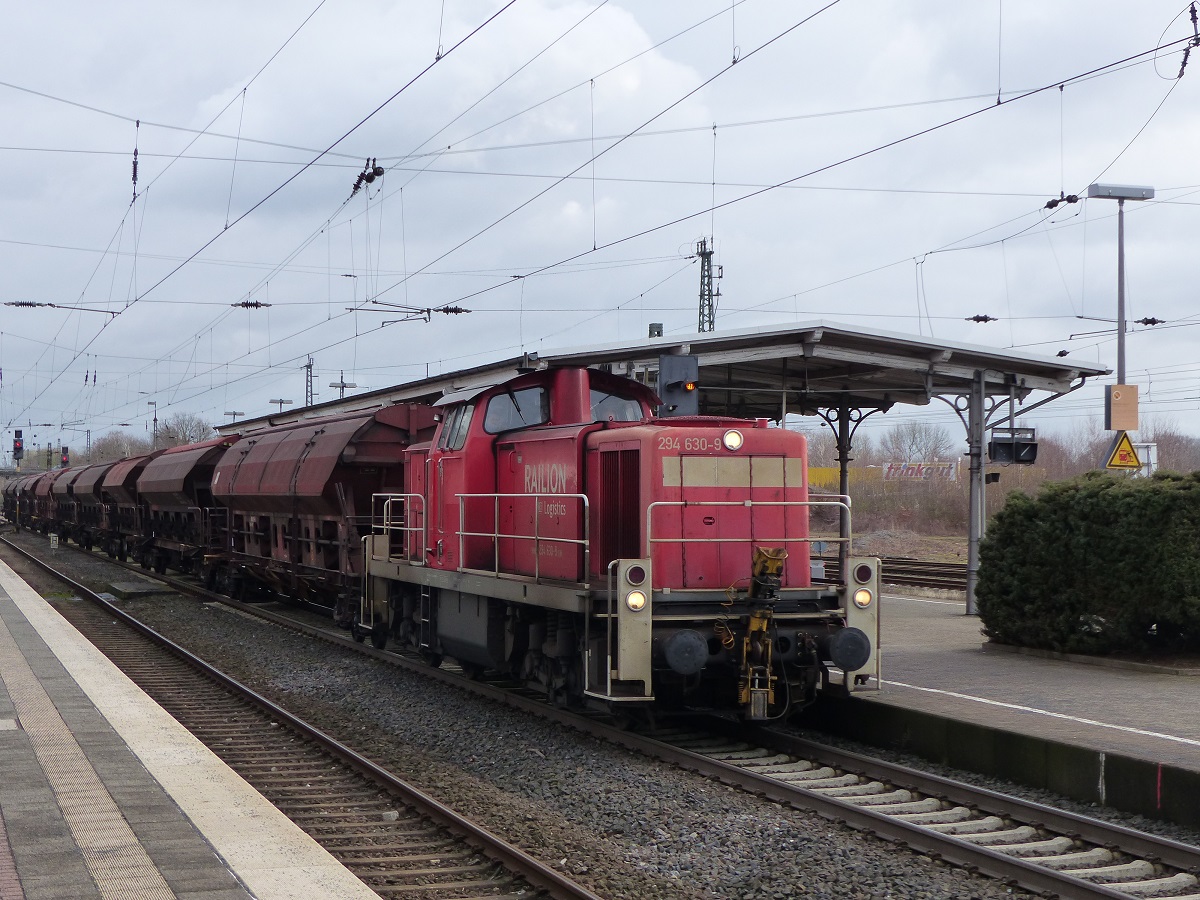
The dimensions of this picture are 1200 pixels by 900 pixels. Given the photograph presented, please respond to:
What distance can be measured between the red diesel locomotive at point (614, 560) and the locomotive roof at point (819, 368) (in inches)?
95.1

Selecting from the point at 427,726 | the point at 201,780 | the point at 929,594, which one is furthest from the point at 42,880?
the point at 929,594

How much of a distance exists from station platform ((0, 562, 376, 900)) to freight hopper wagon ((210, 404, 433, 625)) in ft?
20.5

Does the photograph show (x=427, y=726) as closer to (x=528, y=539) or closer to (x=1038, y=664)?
(x=528, y=539)

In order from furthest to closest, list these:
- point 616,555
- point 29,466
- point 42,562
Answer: point 29,466 → point 42,562 → point 616,555

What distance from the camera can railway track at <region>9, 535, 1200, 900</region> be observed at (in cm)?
616

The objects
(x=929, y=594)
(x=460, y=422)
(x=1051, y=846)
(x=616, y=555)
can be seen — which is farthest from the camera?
(x=929, y=594)

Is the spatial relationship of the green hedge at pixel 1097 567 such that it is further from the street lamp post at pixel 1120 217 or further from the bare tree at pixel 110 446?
the bare tree at pixel 110 446

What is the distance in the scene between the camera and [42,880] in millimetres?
5527

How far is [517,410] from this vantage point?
39.2ft

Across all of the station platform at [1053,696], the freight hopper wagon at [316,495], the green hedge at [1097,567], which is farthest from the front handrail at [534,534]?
the green hedge at [1097,567]

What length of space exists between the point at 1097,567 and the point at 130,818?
1071 centimetres

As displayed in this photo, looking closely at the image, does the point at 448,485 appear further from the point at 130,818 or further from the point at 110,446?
the point at 110,446

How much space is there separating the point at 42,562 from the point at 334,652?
74.5 ft

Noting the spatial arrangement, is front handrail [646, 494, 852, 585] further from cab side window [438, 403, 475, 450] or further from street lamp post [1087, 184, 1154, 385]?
street lamp post [1087, 184, 1154, 385]
